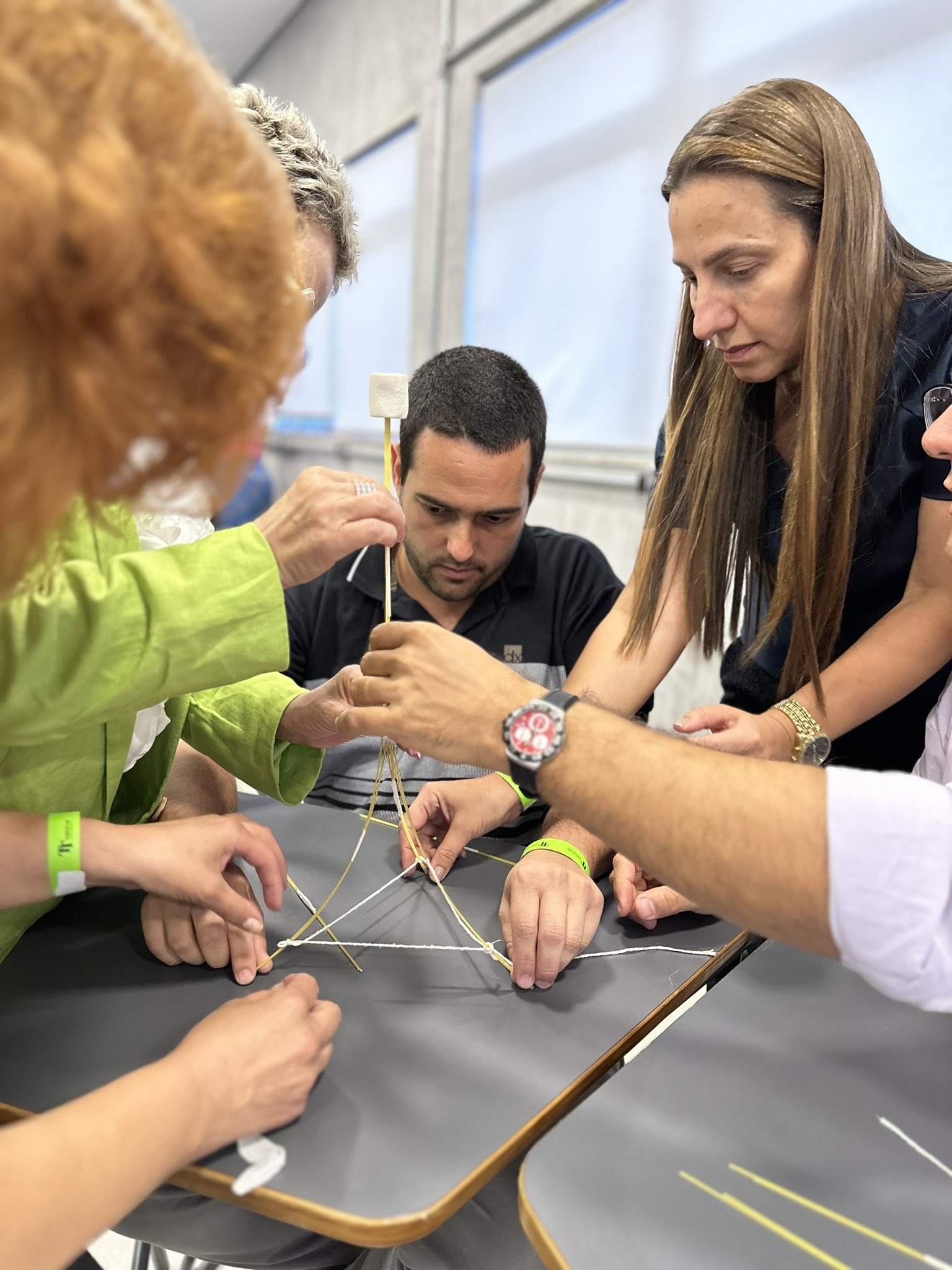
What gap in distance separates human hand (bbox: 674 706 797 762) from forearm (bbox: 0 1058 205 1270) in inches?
27.9

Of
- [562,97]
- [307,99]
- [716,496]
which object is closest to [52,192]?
[716,496]

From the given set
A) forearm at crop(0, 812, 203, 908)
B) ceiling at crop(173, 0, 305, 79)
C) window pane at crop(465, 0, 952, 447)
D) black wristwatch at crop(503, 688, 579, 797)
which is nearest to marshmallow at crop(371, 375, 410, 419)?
black wristwatch at crop(503, 688, 579, 797)

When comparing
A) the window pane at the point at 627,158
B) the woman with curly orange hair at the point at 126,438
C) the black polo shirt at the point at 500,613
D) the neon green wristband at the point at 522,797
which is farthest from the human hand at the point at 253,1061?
the window pane at the point at 627,158

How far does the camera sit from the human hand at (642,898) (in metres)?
1.01

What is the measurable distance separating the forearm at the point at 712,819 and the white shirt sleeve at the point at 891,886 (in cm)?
1

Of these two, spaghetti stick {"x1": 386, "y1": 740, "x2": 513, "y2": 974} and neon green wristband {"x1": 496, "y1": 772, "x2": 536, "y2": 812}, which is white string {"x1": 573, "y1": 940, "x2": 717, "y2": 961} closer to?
spaghetti stick {"x1": 386, "y1": 740, "x2": 513, "y2": 974}

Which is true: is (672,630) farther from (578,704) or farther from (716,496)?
(578,704)

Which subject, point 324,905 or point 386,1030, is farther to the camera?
point 324,905

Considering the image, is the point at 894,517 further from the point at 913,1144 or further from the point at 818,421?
the point at 913,1144

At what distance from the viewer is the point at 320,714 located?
1093mm

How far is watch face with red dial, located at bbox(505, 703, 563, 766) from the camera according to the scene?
0.77 metres

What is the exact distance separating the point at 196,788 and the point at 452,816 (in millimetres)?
331

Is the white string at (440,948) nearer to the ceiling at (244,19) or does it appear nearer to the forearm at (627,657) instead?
the forearm at (627,657)

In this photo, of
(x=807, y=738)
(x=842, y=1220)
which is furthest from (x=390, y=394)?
(x=842, y=1220)
